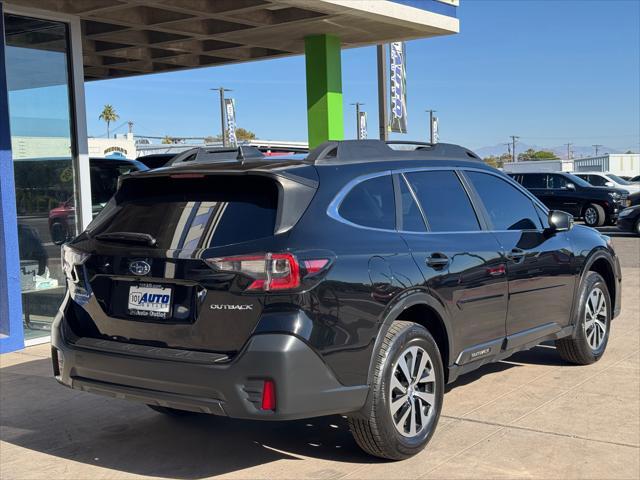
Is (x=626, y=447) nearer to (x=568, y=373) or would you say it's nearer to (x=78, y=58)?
(x=568, y=373)

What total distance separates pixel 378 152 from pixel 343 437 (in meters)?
1.89

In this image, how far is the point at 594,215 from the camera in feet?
78.5

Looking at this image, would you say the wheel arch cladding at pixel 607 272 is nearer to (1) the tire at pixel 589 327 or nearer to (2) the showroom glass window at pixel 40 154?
(1) the tire at pixel 589 327

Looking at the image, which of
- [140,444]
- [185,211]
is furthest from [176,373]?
[140,444]

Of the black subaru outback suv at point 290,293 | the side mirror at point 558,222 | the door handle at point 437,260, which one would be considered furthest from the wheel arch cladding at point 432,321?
the side mirror at point 558,222

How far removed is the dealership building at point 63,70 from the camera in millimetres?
8430

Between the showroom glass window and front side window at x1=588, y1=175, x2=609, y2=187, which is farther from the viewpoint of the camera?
front side window at x1=588, y1=175, x2=609, y2=187

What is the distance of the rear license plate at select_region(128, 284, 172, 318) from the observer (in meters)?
4.29

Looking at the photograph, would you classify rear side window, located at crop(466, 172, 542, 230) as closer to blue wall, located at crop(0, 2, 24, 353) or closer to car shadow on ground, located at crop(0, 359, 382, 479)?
car shadow on ground, located at crop(0, 359, 382, 479)

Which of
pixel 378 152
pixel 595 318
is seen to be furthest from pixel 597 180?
pixel 378 152

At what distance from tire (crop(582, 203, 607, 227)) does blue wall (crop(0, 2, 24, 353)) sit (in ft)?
63.1

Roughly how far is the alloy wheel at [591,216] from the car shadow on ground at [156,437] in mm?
20116

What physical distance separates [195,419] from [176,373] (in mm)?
1760

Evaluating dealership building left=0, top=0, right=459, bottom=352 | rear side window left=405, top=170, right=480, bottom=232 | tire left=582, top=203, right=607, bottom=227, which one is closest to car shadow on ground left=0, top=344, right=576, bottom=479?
rear side window left=405, top=170, right=480, bottom=232
